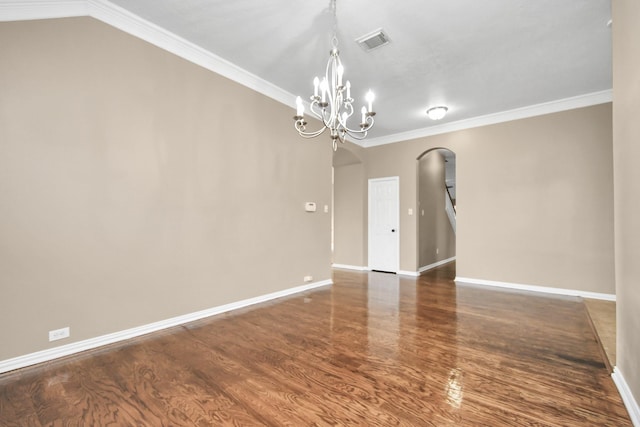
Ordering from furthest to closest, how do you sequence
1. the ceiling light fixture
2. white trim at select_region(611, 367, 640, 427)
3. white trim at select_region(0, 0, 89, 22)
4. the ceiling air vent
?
the ceiling light fixture, the ceiling air vent, white trim at select_region(0, 0, 89, 22), white trim at select_region(611, 367, 640, 427)

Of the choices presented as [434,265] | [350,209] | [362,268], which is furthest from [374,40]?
[434,265]

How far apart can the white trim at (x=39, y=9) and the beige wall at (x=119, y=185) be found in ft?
0.21

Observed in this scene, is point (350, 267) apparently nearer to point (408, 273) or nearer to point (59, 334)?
point (408, 273)

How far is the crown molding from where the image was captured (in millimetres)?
2217

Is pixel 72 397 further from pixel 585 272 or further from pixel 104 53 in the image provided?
pixel 585 272

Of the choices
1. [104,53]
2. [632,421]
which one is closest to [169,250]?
[104,53]

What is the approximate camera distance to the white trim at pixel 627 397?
1521 millimetres

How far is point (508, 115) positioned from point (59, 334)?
21.6ft

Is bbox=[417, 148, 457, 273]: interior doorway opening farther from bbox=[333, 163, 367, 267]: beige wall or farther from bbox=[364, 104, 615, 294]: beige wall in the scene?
bbox=[333, 163, 367, 267]: beige wall

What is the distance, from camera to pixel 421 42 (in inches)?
Answer: 121

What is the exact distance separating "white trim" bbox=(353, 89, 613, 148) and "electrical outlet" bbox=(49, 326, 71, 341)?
5654mm

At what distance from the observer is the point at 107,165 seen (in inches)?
102

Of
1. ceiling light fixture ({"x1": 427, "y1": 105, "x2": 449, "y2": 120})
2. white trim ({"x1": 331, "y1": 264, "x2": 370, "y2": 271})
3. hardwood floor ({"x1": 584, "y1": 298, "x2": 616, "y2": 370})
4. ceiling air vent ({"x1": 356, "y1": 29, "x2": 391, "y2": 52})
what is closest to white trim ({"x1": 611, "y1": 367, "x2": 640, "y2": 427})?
hardwood floor ({"x1": 584, "y1": 298, "x2": 616, "y2": 370})

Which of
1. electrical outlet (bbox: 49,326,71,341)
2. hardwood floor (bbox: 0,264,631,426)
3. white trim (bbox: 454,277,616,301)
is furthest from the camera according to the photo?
white trim (bbox: 454,277,616,301)
